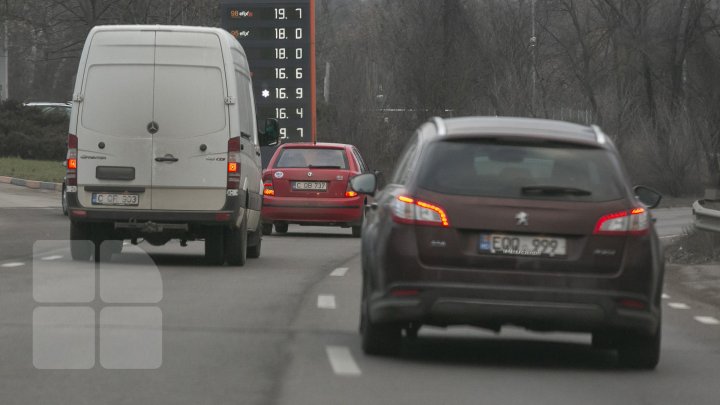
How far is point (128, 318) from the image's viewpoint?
457 inches

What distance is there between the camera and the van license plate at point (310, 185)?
84.5ft

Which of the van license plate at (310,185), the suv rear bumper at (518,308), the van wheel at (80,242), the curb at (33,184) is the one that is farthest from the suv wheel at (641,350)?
the curb at (33,184)

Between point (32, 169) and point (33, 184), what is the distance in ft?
14.6

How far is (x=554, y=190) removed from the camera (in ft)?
31.5

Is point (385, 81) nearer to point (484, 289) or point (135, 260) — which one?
point (135, 260)

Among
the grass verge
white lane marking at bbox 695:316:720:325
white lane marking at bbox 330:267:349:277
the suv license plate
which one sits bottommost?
the grass verge

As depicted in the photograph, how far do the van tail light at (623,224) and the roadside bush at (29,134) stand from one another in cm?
4166

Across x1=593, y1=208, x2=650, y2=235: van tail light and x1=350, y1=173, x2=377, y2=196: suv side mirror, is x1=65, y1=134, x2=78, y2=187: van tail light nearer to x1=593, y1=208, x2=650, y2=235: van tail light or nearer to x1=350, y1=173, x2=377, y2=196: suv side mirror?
x1=350, y1=173, x2=377, y2=196: suv side mirror

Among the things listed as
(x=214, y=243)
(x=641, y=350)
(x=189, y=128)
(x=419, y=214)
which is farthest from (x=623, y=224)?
(x=214, y=243)

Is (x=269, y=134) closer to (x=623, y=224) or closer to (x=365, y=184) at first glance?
(x=365, y=184)

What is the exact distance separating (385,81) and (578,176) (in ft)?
187

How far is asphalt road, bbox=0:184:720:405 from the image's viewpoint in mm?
8227

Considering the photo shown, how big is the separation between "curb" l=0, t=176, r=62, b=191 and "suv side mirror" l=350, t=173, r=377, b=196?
30.4m

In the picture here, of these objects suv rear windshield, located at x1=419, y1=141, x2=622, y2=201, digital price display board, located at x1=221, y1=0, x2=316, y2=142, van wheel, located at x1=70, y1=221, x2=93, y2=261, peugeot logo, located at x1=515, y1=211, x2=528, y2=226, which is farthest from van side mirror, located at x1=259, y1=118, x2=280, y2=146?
digital price display board, located at x1=221, y1=0, x2=316, y2=142
